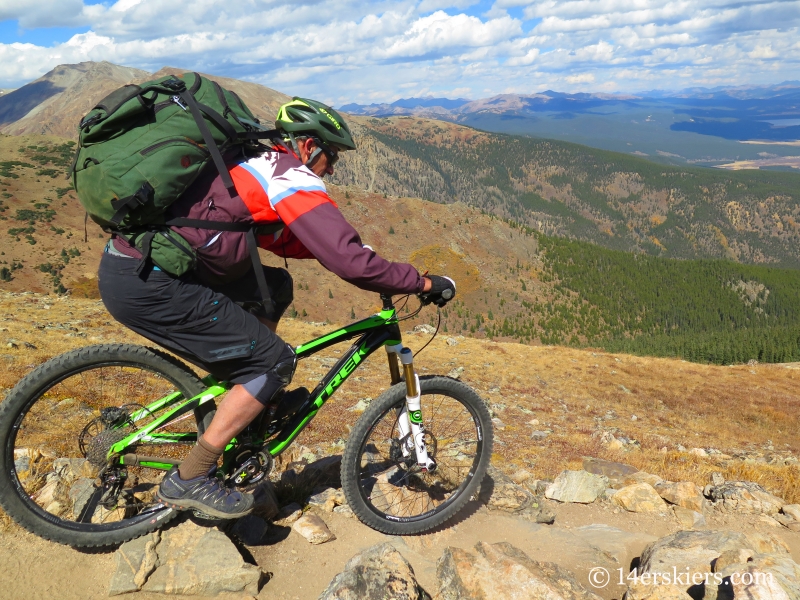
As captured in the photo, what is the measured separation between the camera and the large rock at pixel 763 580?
323 centimetres

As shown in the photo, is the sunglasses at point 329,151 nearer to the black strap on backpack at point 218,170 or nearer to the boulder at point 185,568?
the black strap on backpack at point 218,170

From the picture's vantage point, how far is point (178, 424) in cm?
437

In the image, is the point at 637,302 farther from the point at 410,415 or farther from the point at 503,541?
the point at 410,415

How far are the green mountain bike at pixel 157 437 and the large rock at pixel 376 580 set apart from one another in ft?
2.91

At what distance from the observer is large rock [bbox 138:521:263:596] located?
383 centimetres

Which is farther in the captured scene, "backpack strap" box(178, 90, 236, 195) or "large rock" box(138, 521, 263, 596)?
"large rock" box(138, 521, 263, 596)

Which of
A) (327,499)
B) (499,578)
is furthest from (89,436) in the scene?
(499,578)

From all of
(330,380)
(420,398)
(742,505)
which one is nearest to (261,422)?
(330,380)

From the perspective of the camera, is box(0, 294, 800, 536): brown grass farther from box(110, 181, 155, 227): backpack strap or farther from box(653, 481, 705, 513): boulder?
box(110, 181, 155, 227): backpack strap

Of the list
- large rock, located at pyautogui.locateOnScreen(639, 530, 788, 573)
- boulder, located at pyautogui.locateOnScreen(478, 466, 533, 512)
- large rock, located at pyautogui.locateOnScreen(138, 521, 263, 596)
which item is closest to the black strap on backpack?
large rock, located at pyautogui.locateOnScreen(138, 521, 263, 596)

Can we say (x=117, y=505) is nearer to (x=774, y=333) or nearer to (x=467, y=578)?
(x=467, y=578)

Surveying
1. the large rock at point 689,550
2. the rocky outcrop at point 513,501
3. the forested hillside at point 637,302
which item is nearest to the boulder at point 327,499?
the rocky outcrop at point 513,501

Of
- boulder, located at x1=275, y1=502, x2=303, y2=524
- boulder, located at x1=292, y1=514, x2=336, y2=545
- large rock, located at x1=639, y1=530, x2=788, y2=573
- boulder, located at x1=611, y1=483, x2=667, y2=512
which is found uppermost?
boulder, located at x1=292, y1=514, x2=336, y2=545

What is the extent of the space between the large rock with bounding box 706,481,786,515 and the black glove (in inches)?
197
